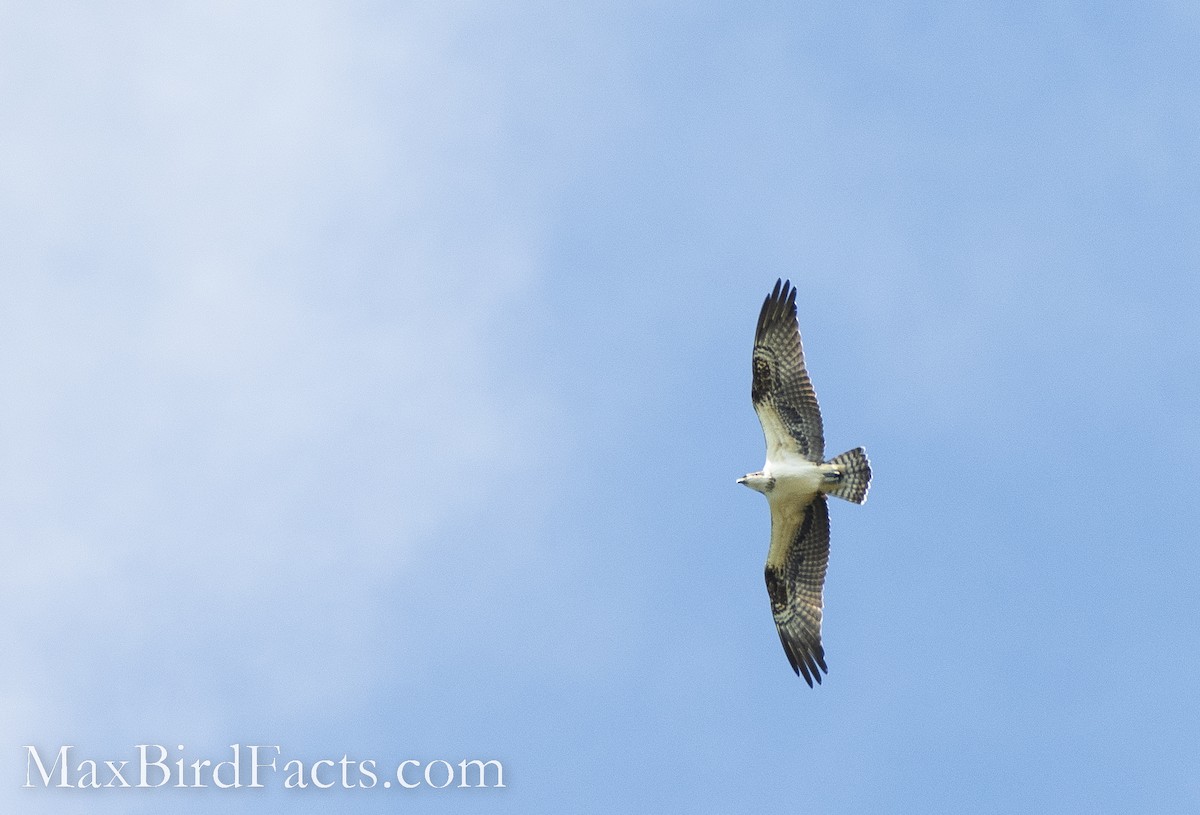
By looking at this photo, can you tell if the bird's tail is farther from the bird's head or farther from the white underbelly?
the bird's head

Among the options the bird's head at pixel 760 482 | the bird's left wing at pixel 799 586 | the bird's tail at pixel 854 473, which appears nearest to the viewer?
the bird's tail at pixel 854 473

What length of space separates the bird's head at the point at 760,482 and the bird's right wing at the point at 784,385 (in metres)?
0.28

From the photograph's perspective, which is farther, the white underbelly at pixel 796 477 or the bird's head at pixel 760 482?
the bird's head at pixel 760 482

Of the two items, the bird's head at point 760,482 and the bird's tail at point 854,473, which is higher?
the bird's head at point 760,482

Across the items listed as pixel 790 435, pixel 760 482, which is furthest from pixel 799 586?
pixel 790 435

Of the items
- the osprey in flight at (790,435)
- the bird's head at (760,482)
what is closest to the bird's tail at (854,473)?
the osprey in flight at (790,435)

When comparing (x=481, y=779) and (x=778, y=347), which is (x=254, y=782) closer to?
(x=481, y=779)

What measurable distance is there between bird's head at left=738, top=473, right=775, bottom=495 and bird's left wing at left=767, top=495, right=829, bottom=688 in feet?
2.40

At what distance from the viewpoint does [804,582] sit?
2219 cm

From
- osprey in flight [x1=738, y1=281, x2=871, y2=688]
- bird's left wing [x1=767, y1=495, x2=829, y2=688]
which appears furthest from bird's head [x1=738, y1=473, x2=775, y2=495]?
bird's left wing [x1=767, y1=495, x2=829, y2=688]

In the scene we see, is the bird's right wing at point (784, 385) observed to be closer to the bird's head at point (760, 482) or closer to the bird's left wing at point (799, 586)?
the bird's head at point (760, 482)

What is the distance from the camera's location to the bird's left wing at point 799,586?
71.8 ft

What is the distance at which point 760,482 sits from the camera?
2108cm

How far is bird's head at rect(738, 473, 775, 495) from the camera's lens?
21031 mm
